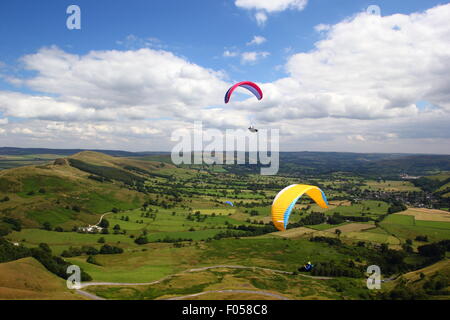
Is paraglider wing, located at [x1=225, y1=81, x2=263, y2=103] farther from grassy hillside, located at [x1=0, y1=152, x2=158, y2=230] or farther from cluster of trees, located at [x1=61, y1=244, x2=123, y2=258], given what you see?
grassy hillside, located at [x1=0, y1=152, x2=158, y2=230]

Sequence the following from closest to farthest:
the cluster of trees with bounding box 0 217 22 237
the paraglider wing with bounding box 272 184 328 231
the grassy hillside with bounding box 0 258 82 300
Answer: the paraglider wing with bounding box 272 184 328 231 < the grassy hillside with bounding box 0 258 82 300 < the cluster of trees with bounding box 0 217 22 237

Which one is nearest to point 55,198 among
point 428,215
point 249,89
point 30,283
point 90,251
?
point 90,251

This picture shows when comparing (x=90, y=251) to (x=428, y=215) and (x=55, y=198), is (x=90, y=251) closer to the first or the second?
(x=55, y=198)

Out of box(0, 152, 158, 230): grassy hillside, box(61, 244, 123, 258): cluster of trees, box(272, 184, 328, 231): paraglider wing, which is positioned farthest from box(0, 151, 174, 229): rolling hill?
box(272, 184, 328, 231): paraglider wing

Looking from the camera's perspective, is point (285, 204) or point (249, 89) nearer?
point (285, 204)

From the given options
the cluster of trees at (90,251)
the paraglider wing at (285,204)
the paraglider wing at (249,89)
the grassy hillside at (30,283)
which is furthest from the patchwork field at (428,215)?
the grassy hillside at (30,283)
